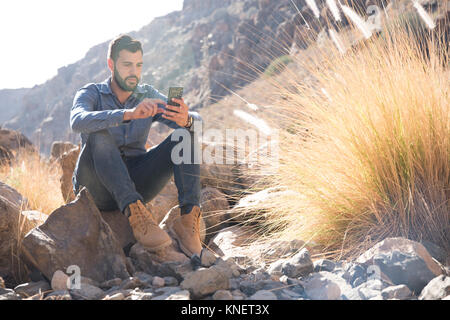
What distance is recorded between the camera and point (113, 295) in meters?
1.61

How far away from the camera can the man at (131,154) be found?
83.1 inches

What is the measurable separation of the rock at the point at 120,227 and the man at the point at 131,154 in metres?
0.05

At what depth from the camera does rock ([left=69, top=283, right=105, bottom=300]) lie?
1.60 meters

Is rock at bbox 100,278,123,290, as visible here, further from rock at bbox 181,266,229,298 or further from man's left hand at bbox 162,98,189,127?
man's left hand at bbox 162,98,189,127

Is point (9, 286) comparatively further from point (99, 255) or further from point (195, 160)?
point (195, 160)

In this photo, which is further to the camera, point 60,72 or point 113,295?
point 60,72

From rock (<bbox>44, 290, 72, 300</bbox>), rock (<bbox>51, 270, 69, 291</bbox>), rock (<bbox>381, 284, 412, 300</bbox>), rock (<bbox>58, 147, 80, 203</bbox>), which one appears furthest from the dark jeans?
rock (<bbox>381, 284, 412, 300</bbox>)

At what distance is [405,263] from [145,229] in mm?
1273

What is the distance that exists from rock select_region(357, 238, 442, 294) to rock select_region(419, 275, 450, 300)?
0.10 m

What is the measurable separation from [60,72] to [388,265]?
5222 centimetres

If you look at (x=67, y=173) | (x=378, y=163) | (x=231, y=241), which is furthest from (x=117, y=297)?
(x=67, y=173)

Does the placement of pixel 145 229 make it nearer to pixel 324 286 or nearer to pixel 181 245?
pixel 181 245

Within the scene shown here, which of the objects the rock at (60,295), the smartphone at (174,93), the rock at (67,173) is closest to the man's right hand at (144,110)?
the smartphone at (174,93)

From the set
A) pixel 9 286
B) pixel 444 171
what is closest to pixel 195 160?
pixel 9 286
